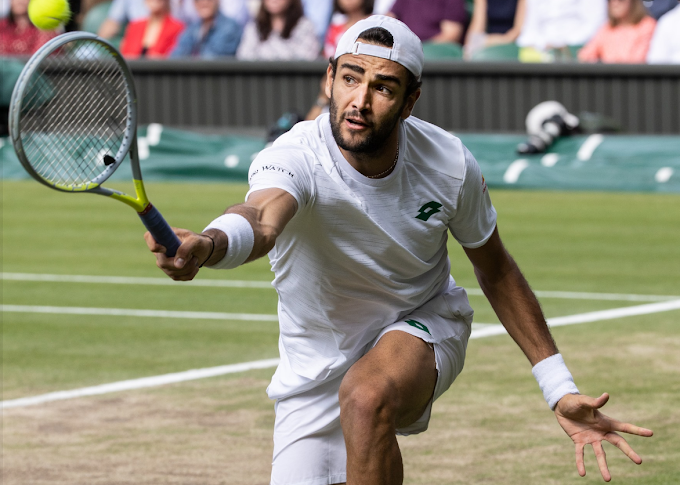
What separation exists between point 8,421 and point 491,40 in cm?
1151

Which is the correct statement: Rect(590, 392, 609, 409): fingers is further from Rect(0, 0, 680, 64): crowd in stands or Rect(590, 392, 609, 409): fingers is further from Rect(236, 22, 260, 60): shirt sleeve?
Rect(236, 22, 260, 60): shirt sleeve

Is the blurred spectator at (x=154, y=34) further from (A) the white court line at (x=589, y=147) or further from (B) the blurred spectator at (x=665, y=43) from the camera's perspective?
(B) the blurred spectator at (x=665, y=43)

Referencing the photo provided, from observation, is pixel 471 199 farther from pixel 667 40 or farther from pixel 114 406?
pixel 667 40

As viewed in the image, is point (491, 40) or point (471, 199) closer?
point (471, 199)

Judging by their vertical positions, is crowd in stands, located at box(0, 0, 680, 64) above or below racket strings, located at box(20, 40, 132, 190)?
below

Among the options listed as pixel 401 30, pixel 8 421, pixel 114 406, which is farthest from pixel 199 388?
pixel 401 30

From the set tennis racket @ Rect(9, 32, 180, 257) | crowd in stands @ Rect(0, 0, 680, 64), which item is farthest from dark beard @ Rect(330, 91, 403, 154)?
crowd in stands @ Rect(0, 0, 680, 64)

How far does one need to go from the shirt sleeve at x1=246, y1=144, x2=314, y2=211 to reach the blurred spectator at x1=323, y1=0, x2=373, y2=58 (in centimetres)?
1231

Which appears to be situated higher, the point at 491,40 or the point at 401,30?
the point at 401,30

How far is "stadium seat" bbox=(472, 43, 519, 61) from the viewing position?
16.4 meters

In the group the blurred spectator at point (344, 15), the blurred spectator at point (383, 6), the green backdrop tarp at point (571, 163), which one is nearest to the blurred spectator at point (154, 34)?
the green backdrop tarp at point (571, 163)

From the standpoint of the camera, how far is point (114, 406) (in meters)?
6.59

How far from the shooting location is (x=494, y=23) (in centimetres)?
1678

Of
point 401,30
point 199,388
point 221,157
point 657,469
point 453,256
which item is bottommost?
point 221,157
